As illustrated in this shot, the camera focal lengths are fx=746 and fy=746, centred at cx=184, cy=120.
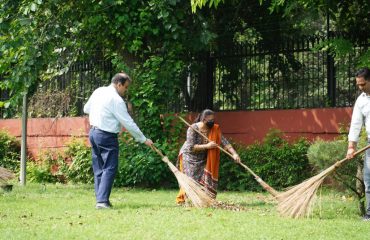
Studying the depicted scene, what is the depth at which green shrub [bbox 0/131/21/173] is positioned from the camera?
18062mm

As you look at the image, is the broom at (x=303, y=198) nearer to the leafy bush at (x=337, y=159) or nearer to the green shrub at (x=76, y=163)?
the leafy bush at (x=337, y=159)

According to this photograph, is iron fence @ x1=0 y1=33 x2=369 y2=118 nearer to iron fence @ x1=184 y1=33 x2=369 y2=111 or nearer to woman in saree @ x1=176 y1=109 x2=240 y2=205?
iron fence @ x1=184 y1=33 x2=369 y2=111

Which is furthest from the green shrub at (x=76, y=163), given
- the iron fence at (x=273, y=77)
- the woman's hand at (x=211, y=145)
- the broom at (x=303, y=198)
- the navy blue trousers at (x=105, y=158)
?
the broom at (x=303, y=198)

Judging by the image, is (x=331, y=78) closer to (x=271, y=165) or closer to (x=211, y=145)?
(x=271, y=165)

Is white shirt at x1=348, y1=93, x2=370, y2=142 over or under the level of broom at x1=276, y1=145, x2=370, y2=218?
over

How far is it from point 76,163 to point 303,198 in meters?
8.10

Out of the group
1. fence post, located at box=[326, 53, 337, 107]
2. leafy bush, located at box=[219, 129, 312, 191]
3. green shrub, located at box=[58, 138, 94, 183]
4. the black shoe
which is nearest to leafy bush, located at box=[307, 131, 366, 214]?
the black shoe

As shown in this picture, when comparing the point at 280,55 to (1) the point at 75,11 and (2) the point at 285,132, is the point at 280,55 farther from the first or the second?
(1) the point at 75,11

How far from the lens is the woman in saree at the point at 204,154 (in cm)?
1093

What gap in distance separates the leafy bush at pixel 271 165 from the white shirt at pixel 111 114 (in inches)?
163

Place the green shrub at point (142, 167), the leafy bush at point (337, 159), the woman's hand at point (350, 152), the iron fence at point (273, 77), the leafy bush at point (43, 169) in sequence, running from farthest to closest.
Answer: the leafy bush at point (43, 169)
the green shrub at point (142, 167)
the iron fence at point (273, 77)
the leafy bush at point (337, 159)
the woman's hand at point (350, 152)

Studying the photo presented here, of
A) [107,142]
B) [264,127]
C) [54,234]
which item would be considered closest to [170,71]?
[264,127]

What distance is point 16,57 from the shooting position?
1409cm

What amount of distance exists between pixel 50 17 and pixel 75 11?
1.61ft
